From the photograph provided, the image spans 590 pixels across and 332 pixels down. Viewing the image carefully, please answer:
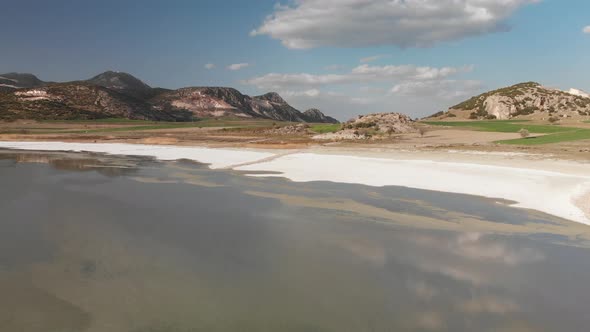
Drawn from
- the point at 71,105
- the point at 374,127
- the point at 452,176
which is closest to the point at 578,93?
the point at 374,127

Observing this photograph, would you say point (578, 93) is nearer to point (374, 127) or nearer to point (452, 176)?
point (374, 127)

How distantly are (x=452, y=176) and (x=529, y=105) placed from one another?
104619 millimetres

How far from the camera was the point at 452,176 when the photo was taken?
26328 mm

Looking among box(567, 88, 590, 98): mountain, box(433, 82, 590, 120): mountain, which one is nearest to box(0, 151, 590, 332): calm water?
box(433, 82, 590, 120): mountain

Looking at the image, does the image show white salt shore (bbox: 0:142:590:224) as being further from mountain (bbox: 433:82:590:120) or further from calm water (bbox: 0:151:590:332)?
mountain (bbox: 433:82:590:120)

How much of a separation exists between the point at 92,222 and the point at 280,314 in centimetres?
952

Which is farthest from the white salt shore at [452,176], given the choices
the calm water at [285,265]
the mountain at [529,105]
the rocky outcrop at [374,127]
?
the mountain at [529,105]

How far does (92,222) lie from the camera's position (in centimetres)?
1447

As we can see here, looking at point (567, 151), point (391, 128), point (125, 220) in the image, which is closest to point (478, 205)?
point (125, 220)

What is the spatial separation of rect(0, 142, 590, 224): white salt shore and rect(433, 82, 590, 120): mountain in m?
86.1

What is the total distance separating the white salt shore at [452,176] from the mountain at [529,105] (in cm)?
8612

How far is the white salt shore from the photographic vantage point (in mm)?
18969

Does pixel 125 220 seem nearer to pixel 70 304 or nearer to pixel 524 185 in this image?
pixel 70 304

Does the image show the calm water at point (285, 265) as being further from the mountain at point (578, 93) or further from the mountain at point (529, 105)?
the mountain at point (578, 93)
